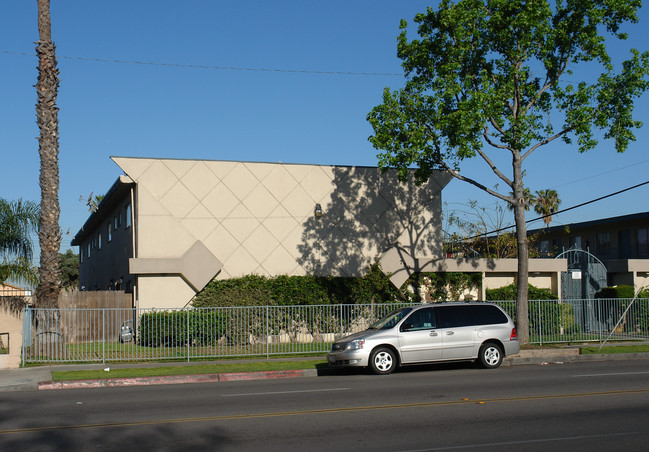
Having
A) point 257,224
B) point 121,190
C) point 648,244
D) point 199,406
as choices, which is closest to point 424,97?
point 257,224

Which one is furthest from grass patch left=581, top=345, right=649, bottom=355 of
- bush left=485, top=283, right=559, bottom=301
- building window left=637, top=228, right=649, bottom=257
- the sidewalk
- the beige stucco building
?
building window left=637, top=228, right=649, bottom=257

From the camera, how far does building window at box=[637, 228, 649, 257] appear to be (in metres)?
39.5

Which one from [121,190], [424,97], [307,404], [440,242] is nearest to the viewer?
[307,404]

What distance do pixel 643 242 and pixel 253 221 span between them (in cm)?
2570

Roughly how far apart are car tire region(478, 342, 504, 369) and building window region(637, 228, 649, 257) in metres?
26.2

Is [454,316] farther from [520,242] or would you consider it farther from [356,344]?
[520,242]

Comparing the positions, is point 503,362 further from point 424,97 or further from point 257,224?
point 257,224

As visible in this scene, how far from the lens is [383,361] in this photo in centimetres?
1655

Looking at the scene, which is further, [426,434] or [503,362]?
[503,362]

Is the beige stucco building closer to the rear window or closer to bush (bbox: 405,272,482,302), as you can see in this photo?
bush (bbox: 405,272,482,302)

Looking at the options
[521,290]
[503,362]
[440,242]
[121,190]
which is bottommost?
[503,362]

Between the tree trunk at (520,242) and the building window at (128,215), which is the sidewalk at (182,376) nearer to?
the tree trunk at (520,242)

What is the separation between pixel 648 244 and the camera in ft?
129

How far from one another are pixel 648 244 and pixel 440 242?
17.3m
